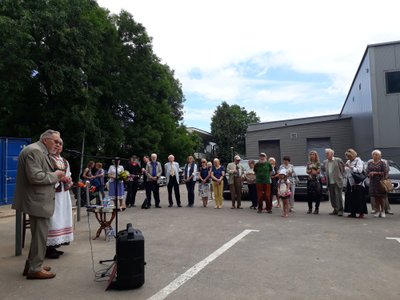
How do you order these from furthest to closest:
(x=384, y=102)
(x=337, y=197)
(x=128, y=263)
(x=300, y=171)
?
(x=384, y=102) → (x=300, y=171) → (x=337, y=197) → (x=128, y=263)

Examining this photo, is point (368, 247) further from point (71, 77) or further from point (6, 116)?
point (6, 116)

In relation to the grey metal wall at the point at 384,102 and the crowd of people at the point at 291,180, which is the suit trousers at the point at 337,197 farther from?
the grey metal wall at the point at 384,102

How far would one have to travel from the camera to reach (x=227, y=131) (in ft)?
203

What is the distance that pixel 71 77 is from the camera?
20844 mm

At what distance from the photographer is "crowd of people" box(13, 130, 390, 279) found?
4906 mm

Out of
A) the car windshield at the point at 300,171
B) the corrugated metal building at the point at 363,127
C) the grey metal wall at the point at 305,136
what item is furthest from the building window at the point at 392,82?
the grey metal wall at the point at 305,136

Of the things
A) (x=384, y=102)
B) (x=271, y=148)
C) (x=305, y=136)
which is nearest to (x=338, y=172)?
(x=384, y=102)

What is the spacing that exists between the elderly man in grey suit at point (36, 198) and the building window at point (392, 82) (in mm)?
21616

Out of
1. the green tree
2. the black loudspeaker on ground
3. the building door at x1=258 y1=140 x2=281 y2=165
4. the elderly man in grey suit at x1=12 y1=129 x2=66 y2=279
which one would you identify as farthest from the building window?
the green tree

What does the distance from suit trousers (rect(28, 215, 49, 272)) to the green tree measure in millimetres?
56436

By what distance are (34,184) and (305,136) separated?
31.2 metres

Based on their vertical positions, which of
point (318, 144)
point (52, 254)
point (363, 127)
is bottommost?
point (52, 254)

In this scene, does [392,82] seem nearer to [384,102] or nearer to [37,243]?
[384,102]

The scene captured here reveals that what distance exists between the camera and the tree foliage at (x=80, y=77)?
59.5ft
